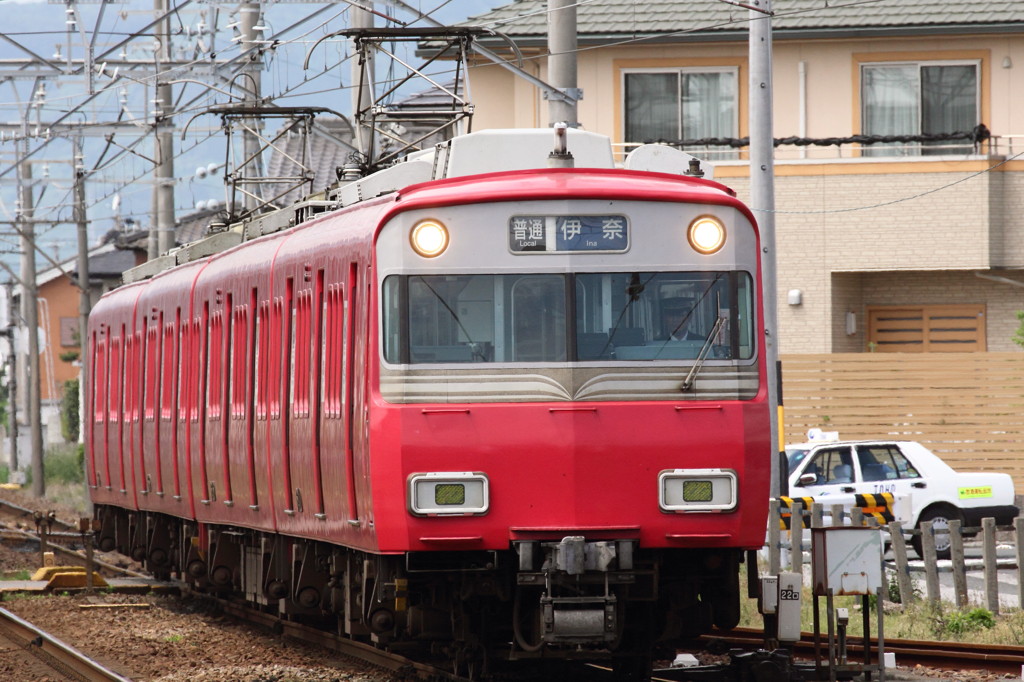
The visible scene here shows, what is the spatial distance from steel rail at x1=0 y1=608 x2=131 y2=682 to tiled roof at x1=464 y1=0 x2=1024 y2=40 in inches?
570

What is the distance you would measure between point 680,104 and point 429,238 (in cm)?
1951

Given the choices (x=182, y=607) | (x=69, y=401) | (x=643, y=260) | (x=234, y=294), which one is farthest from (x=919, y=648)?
(x=69, y=401)

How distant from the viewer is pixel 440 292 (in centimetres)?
951

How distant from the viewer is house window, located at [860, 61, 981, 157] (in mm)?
28078

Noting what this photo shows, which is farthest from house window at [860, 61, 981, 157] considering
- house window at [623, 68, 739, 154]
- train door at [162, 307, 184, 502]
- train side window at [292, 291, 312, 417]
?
train side window at [292, 291, 312, 417]

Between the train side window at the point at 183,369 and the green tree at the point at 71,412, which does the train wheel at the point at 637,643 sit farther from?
the green tree at the point at 71,412

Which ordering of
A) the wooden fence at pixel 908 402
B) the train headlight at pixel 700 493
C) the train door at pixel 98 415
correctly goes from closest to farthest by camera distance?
the train headlight at pixel 700 493, the train door at pixel 98 415, the wooden fence at pixel 908 402

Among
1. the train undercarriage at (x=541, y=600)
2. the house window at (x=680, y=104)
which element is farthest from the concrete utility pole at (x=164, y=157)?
the train undercarriage at (x=541, y=600)

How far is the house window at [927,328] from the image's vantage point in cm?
2809

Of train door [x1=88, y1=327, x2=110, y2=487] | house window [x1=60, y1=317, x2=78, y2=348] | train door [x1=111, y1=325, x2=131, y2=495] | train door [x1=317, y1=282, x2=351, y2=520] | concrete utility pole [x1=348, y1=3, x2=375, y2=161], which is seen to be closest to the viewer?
train door [x1=317, y1=282, x2=351, y2=520]

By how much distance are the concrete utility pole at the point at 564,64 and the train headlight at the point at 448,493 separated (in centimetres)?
520

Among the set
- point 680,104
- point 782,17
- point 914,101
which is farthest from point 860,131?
point 680,104

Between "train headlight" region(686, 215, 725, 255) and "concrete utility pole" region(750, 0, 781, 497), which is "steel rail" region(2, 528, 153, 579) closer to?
"concrete utility pole" region(750, 0, 781, 497)

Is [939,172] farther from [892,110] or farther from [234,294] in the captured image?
[234,294]
